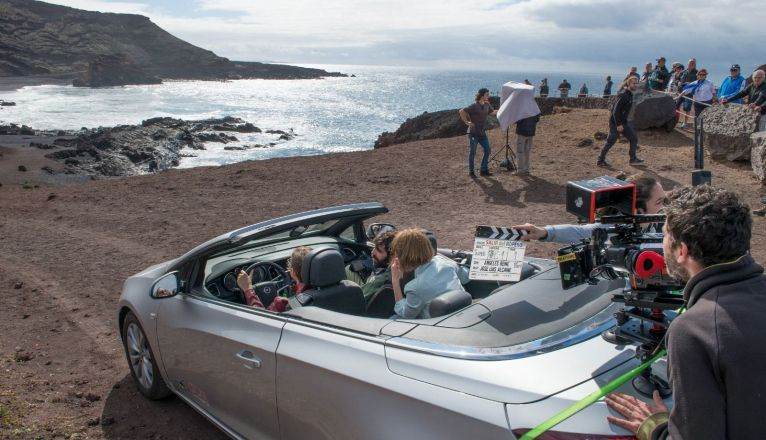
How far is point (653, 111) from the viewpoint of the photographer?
1595 centimetres

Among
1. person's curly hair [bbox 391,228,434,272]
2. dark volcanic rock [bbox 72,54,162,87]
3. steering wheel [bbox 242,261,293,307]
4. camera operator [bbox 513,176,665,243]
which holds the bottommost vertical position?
steering wheel [bbox 242,261,293,307]

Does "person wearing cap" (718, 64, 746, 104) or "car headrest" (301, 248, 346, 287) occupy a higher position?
"person wearing cap" (718, 64, 746, 104)

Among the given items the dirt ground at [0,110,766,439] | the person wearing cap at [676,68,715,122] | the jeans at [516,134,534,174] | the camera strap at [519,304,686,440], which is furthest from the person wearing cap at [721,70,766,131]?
the camera strap at [519,304,686,440]

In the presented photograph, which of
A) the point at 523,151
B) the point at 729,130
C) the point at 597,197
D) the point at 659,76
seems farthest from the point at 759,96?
the point at 597,197

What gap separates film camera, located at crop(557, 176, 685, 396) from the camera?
223 centimetres

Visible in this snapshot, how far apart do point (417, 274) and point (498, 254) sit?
63 cm

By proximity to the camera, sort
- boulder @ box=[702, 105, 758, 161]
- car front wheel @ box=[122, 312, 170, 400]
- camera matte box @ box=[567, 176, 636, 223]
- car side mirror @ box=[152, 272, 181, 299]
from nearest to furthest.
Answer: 1. camera matte box @ box=[567, 176, 636, 223]
2. car side mirror @ box=[152, 272, 181, 299]
3. car front wheel @ box=[122, 312, 170, 400]
4. boulder @ box=[702, 105, 758, 161]

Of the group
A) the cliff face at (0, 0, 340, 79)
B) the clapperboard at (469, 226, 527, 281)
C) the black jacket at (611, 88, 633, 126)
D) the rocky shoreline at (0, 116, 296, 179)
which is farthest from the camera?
the cliff face at (0, 0, 340, 79)

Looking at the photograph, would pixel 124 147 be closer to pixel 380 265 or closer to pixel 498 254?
pixel 380 265

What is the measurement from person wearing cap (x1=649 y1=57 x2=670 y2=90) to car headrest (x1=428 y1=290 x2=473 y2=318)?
705 inches

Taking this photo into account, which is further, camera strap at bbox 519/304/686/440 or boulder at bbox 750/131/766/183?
boulder at bbox 750/131/766/183

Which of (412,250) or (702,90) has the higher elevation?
(702,90)

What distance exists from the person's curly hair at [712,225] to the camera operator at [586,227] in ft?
3.02

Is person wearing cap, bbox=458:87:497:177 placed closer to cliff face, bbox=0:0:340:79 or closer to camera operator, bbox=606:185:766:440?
camera operator, bbox=606:185:766:440
